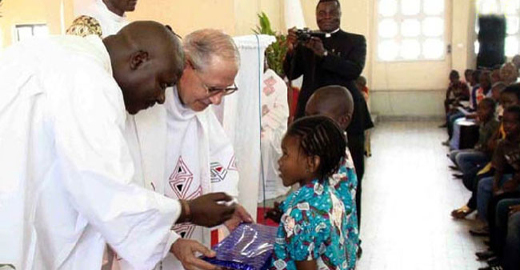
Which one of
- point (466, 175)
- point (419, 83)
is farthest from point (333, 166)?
point (419, 83)

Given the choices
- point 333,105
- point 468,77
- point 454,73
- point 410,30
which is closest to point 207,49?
point 333,105

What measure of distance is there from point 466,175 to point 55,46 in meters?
4.90

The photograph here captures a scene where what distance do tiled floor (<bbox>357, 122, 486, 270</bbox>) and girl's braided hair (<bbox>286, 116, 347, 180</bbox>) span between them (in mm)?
2382

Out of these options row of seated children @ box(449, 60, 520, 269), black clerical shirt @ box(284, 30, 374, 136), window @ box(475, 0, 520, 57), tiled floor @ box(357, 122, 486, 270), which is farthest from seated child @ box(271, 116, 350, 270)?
window @ box(475, 0, 520, 57)

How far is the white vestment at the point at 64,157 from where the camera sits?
1.43 m

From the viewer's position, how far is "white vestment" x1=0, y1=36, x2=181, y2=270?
1432mm

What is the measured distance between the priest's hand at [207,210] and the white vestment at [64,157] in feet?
0.36

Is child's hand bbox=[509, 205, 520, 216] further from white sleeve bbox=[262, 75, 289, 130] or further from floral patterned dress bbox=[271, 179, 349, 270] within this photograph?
floral patterned dress bbox=[271, 179, 349, 270]

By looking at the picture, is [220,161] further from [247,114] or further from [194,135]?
[247,114]

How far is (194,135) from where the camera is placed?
2289 mm

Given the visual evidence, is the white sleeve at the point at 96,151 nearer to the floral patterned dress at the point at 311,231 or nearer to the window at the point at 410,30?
the floral patterned dress at the point at 311,231

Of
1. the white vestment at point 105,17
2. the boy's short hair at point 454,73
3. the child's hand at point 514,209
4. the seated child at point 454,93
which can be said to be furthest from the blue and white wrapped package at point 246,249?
the boy's short hair at point 454,73

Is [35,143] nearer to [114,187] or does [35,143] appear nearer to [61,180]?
[61,180]

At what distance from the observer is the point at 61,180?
154cm
